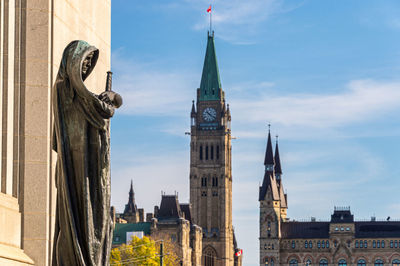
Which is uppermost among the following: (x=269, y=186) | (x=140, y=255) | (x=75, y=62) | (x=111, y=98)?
(x=269, y=186)

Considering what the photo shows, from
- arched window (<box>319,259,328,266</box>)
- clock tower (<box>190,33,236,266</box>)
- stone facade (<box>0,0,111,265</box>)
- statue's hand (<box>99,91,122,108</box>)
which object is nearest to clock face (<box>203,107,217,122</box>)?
clock tower (<box>190,33,236,266</box>)

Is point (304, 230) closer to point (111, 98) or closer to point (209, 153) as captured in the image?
point (209, 153)

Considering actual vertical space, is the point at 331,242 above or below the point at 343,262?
above

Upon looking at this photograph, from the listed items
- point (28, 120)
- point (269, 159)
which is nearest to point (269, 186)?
point (269, 159)

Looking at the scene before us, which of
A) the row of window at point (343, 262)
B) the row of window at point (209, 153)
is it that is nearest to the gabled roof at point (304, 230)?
the row of window at point (343, 262)

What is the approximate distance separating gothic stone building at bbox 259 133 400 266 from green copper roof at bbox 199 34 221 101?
25752 millimetres

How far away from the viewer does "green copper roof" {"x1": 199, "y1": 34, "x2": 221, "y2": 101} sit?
17950 centimetres

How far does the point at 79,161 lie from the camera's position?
320 inches

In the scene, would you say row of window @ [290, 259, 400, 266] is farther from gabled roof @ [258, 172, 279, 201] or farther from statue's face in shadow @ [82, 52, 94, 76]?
statue's face in shadow @ [82, 52, 94, 76]

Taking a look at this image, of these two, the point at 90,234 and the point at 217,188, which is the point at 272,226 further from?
the point at 90,234

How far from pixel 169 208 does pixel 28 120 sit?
140 meters

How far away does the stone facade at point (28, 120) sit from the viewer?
10094mm

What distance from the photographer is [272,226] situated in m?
182

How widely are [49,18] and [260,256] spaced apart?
17164 cm
